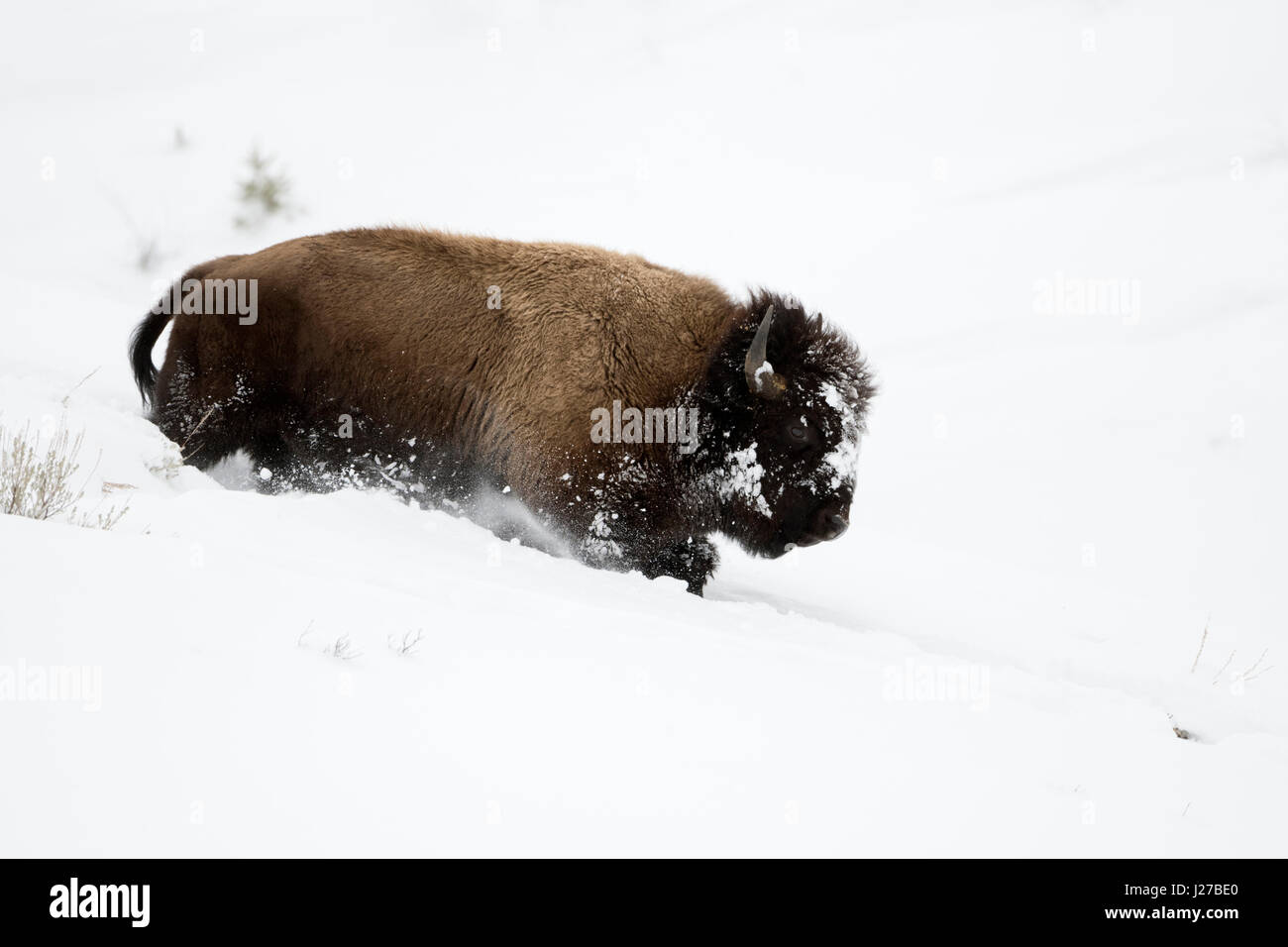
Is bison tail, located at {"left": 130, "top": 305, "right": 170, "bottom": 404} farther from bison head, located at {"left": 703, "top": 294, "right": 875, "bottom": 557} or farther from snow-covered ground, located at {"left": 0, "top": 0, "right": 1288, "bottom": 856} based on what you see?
bison head, located at {"left": 703, "top": 294, "right": 875, "bottom": 557}

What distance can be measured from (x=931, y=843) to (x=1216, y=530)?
855 centimetres

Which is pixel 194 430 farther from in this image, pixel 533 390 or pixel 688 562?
pixel 688 562

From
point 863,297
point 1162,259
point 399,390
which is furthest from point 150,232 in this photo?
point 1162,259

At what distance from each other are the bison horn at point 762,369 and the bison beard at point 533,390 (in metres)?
0.01

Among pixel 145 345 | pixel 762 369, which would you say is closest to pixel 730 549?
pixel 762 369

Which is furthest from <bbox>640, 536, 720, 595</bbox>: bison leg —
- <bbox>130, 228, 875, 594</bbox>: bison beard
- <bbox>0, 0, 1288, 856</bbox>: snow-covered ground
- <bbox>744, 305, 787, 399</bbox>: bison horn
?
<bbox>744, 305, 787, 399</bbox>: bison horn

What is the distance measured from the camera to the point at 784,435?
210 inches

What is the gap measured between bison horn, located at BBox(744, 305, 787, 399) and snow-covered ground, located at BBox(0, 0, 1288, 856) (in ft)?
3.58

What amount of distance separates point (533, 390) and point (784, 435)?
132 centimetres

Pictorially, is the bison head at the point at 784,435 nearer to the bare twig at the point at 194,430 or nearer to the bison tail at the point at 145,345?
the bare twig at the point at 194,430

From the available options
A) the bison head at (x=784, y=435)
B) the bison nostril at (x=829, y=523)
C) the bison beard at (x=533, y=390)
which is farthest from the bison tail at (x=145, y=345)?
the bison nostril at (x=829, y=523)

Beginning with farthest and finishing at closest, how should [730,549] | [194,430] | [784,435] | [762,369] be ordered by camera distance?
[730,549], [194,430], [784,435], [762,369]

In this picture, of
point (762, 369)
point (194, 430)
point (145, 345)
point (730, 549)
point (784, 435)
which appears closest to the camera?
point (762, 369)
